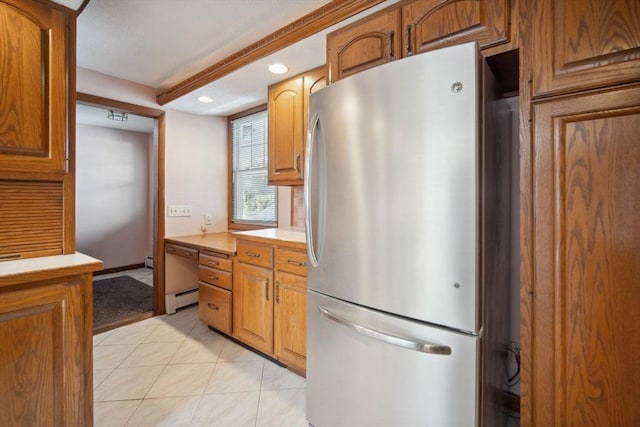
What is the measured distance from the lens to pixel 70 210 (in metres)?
1.58

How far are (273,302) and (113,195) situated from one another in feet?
13.3

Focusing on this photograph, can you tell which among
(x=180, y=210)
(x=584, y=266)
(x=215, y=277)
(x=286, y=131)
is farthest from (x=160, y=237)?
(x=584, y=266)

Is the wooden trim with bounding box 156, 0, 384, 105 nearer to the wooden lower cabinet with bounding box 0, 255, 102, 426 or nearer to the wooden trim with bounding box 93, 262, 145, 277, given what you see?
the wooden lower cabinet with bounding box 0, 255, 102, 426

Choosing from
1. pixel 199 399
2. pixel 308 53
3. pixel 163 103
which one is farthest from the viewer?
pixel 163 103

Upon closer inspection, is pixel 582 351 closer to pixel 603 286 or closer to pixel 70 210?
pixel 603 286

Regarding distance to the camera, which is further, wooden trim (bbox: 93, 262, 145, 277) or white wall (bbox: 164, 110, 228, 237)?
wooden trim (bbox: 93, 262, 145, 277)

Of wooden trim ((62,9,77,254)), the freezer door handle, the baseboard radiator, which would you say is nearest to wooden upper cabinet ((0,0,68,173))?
wooden trim ((62,9,77,254))

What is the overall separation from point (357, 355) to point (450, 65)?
1153mm

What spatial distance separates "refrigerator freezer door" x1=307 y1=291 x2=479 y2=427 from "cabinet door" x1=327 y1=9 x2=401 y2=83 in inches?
46.0

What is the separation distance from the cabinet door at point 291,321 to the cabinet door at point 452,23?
4.63 feet

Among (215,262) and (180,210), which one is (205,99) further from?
(215,262)

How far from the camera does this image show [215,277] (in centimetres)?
252

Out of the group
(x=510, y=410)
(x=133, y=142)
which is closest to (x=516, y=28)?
(x=510, y=410)

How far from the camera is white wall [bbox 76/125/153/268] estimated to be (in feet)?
14.5
